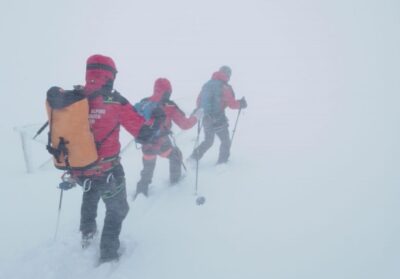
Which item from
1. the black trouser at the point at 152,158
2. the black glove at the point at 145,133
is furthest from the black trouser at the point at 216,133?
the black glove at the point at 145,133

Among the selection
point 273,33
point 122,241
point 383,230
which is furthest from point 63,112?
point 273,33

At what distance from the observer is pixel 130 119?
3.84m

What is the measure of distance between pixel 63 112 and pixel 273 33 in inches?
3573

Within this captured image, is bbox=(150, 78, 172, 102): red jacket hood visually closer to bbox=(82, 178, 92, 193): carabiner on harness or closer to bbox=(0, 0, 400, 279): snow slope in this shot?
bbox=(0, 0, 400, 279): snow slope

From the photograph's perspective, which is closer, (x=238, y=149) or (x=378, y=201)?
(x=378, y=201)

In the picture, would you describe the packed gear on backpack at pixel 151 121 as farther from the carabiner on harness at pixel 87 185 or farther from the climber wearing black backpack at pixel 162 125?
the carabiner on harness at pixel 87 185

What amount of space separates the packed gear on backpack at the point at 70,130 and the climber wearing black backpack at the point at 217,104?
11.3 feet

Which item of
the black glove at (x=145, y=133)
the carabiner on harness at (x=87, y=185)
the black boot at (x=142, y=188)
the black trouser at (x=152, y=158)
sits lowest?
the black boot at (x=142, y=188)

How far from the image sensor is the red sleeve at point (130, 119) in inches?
149

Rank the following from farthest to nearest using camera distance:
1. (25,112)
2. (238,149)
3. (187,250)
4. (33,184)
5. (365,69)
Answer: (365,69), (25,112), (238,149), (33,184), (187,250)

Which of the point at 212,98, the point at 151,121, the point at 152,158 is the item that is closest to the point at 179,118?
the point at 152,158

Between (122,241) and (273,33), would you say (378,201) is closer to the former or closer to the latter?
(122,241)

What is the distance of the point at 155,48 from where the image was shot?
55875mm

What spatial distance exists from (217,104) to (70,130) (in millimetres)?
4171
